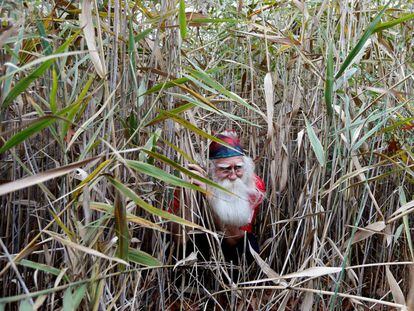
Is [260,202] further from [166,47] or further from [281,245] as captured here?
[166,47]

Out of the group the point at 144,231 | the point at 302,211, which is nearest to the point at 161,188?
the point at 144,231

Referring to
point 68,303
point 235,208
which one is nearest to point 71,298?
point 68,303

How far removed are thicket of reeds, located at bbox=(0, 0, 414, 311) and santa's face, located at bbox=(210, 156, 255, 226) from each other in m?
0.05

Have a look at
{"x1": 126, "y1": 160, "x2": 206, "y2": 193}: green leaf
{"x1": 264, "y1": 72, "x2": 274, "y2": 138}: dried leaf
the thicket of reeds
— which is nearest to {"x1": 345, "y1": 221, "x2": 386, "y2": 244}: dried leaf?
the thicket of reeds

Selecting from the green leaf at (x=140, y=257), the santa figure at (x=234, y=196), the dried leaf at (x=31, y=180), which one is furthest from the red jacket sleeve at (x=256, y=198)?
the dried leaf at (x=31, y=180)

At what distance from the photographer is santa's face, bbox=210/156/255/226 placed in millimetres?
1575

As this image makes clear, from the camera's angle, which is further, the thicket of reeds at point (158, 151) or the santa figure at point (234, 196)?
the santa figure at point (234, 196)

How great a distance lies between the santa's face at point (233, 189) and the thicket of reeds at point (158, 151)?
53 mm

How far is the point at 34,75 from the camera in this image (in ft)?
2.54

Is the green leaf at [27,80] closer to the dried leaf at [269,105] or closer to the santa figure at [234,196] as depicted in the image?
the dried leaf at [269,105]

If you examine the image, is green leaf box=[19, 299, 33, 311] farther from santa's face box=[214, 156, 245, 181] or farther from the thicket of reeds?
santa's face box=[214, 156, 245, 181]

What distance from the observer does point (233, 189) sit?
5.40 ft

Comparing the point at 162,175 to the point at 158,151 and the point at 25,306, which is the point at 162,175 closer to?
the point at 25,306

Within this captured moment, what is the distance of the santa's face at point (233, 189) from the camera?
1.58 metres
